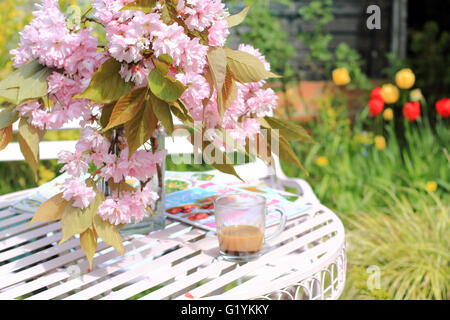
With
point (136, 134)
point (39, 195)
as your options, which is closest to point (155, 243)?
point (136, 134)

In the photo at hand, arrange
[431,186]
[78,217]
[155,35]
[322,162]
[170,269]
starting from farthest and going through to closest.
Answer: [322,162]
[431,186]
[170,269]
[78,217]
[155,35]

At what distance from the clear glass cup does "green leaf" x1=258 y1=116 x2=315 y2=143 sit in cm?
14

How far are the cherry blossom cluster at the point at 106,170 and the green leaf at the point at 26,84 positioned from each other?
0.10 m

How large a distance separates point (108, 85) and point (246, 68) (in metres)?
0.23

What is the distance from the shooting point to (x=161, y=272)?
0.94m

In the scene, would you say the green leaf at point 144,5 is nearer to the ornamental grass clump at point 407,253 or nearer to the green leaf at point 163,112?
the green leaf at point 163,112

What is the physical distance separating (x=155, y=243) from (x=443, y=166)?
1.89 m

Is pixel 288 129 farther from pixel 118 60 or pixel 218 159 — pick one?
pixel 118 60

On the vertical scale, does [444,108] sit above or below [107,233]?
above

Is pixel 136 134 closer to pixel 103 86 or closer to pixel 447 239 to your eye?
pixel 103 86

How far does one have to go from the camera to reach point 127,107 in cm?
77

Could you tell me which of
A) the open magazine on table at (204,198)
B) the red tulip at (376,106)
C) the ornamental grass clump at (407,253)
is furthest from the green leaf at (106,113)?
the red tulip at (376,106)

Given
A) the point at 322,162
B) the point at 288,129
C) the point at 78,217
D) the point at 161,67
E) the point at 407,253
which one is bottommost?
the point at 407,253

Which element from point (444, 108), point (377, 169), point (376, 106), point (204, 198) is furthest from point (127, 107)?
point (444, 108)
